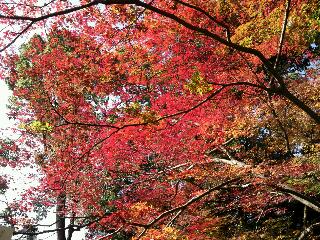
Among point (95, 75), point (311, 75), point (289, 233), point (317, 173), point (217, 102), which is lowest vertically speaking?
point (289, 233)

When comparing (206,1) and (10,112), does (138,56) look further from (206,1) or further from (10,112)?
(10,112)

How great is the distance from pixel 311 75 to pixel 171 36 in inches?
233

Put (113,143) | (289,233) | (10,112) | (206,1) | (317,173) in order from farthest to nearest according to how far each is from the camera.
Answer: (10,112)
(113,143)
(206,1)
(289,233)
(317,173)

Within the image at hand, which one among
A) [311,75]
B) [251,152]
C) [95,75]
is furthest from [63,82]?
[311,75]

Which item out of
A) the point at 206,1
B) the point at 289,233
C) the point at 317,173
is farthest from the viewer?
the point at 206,1

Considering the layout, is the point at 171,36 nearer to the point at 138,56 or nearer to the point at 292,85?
the point at 138,56

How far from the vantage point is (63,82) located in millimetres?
14344

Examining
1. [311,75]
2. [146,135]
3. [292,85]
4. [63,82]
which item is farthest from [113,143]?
[311,75]

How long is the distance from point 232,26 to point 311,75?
3761mm

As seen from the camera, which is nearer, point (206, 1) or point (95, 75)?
point (206, 1)

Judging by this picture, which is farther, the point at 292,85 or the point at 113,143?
the point at 113,143

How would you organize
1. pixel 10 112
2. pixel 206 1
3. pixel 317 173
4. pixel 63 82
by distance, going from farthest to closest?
pixel 10 112 → pixel 63 82 → pixel 206 1 → pixel 317 173

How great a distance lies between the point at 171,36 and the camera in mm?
13883

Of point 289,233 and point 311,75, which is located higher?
point 311,75
